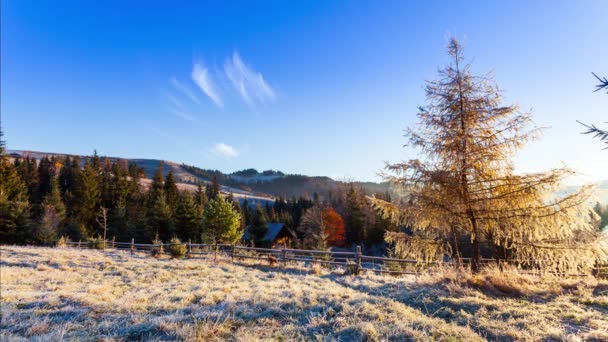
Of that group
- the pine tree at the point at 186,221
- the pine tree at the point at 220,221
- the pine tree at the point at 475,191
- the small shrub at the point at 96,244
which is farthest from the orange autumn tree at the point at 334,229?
the pine tree at the point at 475,191

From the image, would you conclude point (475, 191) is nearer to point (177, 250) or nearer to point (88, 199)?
point (177, 250)

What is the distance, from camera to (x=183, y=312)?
5.53 meters

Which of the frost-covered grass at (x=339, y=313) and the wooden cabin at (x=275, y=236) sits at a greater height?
the frost-covered grass at (x=339, y=313)

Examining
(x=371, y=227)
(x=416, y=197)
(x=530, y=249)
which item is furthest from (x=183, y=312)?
(x=371, y=227)

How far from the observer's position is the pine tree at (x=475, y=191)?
7.96 meters

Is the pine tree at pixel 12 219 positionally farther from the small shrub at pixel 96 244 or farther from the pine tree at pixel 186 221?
the pine tree at pixel 186 221

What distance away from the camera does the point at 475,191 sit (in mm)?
8836

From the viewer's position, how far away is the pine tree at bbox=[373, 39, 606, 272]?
26.1ft

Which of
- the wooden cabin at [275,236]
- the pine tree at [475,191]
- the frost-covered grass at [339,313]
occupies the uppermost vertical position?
the pine tree at [475,191]

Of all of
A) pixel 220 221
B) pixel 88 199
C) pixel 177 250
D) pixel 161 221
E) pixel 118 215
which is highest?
pixel 88 199

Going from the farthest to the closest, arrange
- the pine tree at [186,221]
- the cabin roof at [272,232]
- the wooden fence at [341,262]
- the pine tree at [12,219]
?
the cabin roof at [272,232] < the pine tree at [186,221] < the pine tree at [12,219] < the wooden fence at [341,262]

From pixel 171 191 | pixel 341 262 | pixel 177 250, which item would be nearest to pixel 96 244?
pixel 177 250

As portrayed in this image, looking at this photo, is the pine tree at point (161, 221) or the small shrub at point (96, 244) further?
the pine tree at point (161, 221)

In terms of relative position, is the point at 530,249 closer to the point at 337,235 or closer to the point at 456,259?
the point at 456,259
